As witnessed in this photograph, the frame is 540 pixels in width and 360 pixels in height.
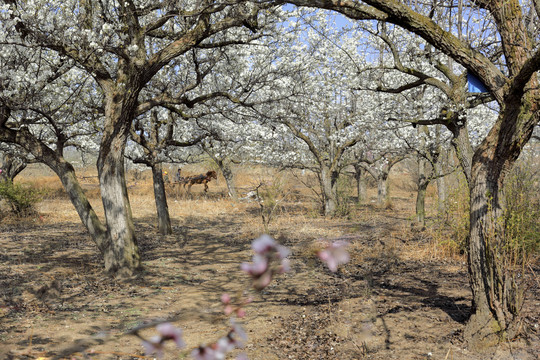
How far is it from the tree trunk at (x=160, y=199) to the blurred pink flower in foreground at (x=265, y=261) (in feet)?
40.5

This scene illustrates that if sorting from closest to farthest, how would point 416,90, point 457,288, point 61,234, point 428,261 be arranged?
1. point 457,288
2. point 428,261
3. point 61,234
4. point 416,90

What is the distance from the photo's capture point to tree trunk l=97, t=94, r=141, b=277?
7652 mm

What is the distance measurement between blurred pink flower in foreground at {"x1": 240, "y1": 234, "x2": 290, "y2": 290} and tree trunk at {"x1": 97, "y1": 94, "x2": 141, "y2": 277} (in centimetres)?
753

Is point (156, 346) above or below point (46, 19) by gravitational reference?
below

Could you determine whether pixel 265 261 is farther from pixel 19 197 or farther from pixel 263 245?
pixel 19 197

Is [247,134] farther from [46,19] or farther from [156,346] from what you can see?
[156,346]

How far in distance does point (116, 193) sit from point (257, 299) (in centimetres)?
329

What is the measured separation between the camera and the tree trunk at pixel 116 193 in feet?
25.1

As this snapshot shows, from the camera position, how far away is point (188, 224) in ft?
56.2

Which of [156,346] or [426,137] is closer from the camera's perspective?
[156,346]

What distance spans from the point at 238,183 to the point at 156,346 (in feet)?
134

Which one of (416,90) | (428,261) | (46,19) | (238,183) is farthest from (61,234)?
(238,183)

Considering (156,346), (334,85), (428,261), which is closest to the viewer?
(156,346)

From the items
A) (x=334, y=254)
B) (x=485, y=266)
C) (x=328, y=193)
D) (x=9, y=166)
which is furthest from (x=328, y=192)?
(x=334, y=254)
